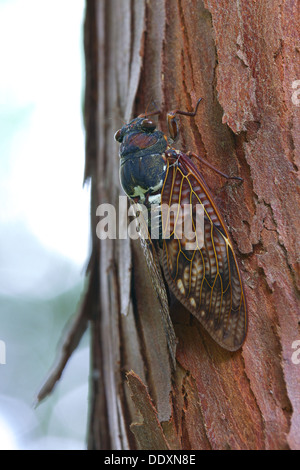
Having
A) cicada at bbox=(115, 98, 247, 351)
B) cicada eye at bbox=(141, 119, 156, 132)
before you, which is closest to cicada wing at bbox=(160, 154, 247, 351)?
cicada at bbox=(115, 98, 247, 351)

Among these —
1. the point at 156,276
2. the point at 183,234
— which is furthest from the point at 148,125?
the point at 156,276

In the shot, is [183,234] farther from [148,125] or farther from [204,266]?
[148,125]

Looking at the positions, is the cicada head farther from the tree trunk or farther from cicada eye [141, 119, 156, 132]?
the tree trunk

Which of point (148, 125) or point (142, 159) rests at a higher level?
point (148, 125)

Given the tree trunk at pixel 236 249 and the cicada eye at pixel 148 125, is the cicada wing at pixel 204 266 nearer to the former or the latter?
the tree trunk at pixel 236 249

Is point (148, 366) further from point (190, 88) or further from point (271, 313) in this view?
point (190, 88)
